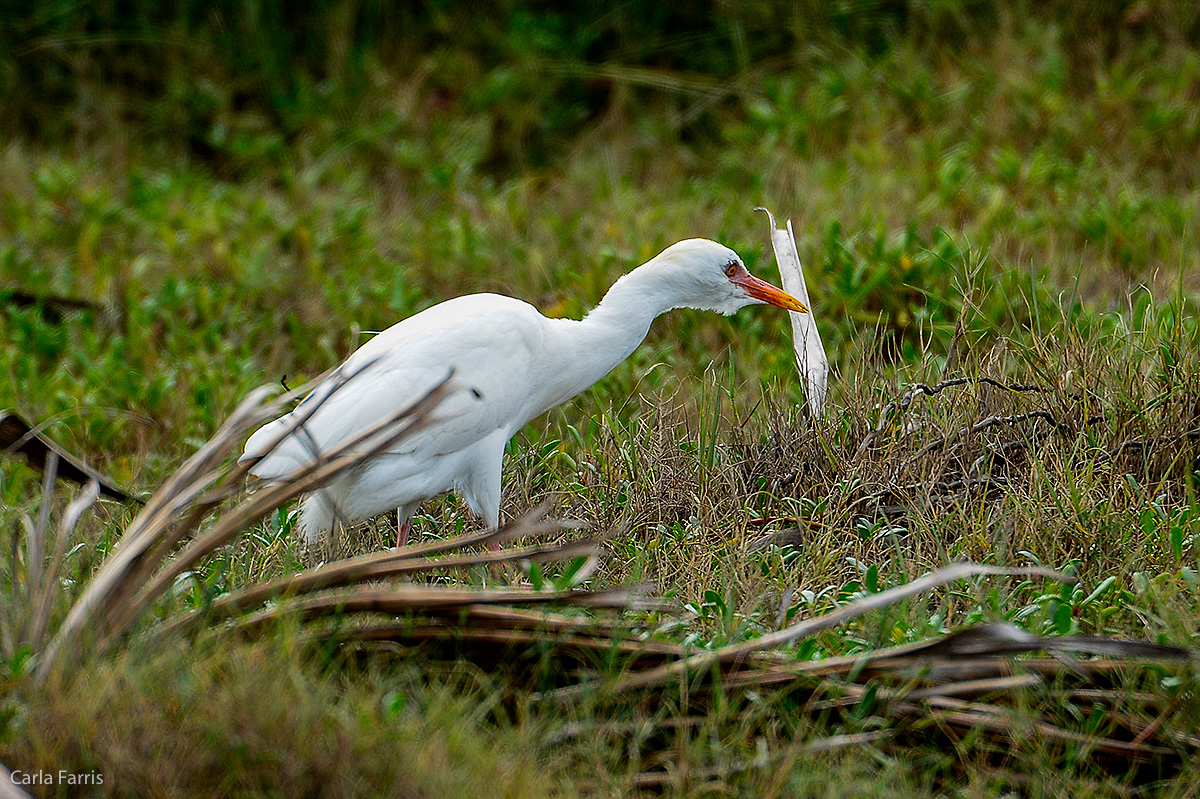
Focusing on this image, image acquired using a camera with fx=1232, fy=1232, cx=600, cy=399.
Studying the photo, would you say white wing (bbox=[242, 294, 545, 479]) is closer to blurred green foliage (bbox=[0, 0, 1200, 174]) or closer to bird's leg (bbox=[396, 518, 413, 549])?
bird's leg (bbox=[396, 518, 413, 549])

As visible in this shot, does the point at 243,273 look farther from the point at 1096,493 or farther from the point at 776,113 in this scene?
the point at 1096,493

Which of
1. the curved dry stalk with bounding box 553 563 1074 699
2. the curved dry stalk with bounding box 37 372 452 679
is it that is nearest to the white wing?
the curved dry stalk with bounding box 37 372 452 679

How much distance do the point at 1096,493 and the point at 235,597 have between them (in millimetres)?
2063

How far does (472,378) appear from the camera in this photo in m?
3.21

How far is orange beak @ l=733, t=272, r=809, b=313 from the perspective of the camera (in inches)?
136

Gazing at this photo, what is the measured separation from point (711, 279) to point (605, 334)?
336 millimetres

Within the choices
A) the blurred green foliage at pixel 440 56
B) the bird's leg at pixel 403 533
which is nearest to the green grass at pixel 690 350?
the blurred green foliage at pixel 440 56

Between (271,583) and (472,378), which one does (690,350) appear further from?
(271,583)

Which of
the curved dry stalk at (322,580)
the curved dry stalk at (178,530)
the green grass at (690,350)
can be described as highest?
the curved dry stalk at (178,530)

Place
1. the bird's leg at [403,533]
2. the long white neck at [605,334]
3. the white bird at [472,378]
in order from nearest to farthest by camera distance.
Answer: the white bird at [472,378] < the bird's leg at [403,533] < the long white neck at [605,334]

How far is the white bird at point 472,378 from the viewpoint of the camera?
3.11 m

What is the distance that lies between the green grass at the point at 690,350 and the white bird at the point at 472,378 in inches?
8.9

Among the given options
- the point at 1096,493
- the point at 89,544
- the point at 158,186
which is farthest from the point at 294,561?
the point at 158,186

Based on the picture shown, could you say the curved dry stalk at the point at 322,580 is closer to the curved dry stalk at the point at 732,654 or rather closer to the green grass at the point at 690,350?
the green grass at the point at 690,350
